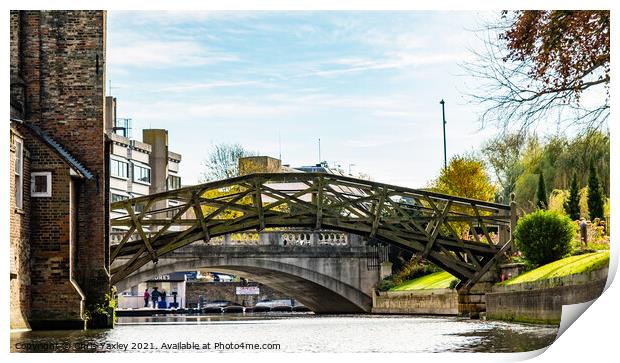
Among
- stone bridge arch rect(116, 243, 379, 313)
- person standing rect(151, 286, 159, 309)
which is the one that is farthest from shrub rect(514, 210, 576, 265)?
person standing rect(151, 286, 159, 309)

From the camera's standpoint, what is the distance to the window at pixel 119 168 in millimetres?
53719

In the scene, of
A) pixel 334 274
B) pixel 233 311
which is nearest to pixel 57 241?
pixel 334 274

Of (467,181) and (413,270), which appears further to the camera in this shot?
(413,270)

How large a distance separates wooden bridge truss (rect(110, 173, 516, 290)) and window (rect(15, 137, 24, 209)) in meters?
6.52

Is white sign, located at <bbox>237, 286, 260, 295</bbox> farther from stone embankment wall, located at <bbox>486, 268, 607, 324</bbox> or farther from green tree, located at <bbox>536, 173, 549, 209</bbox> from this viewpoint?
stone embankment wall, located at <bbox>486, 268, 607, 324</bbox>

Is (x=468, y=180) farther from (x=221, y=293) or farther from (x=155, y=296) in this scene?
(x=221, y=293)

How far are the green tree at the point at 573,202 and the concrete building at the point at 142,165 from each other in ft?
93.6

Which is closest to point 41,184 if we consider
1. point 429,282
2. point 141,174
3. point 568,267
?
point 568,267

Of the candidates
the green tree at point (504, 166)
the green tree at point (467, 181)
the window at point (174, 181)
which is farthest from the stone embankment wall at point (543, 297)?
the window at point (174, 181)

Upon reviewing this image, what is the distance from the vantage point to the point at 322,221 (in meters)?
30.4

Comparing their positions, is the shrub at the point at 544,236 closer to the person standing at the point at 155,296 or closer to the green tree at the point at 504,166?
the green tree at the point at 504,166

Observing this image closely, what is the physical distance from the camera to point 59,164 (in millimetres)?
21359

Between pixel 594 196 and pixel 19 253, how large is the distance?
9.73m
